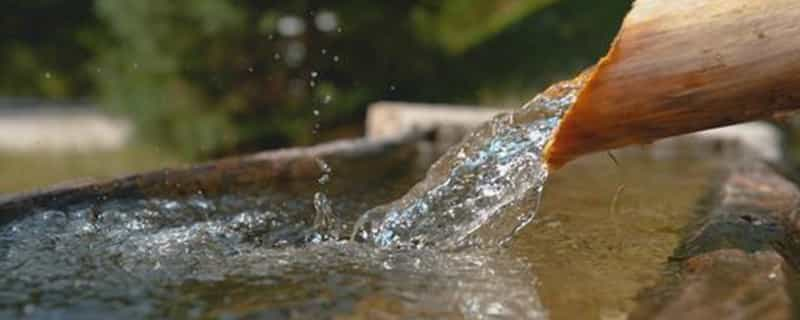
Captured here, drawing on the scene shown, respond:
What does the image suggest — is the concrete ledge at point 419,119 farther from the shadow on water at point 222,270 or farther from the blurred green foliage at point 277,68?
the shadow on water at point 222,270

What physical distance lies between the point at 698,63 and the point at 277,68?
19.8ft

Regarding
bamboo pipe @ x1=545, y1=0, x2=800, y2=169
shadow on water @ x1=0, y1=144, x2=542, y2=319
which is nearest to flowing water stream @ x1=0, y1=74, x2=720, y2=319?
shadow on water @ x1=0, y1=144, x2=542, y2=319

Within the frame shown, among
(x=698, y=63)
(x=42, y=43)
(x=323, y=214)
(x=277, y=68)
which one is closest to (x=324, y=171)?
(x=323, y=214)

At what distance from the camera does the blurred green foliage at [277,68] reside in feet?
27.8

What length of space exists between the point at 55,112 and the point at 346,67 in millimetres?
5343

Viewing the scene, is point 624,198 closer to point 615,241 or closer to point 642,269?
point 615,241

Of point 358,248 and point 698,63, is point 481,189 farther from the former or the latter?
point 698,63

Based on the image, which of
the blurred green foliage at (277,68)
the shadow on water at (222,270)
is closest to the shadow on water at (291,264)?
the shadow on water at (222,270)

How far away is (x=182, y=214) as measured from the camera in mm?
3672

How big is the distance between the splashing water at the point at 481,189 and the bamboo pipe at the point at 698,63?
1.44 ft

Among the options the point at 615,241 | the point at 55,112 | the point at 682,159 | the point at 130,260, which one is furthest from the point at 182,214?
the point at 55,112

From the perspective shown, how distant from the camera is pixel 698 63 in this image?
9.52 ft

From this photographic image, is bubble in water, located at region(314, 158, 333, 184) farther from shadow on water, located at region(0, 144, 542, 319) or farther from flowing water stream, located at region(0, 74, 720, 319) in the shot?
shadow on water, located at region(0, 144, 542, 319)

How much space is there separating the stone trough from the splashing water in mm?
560
